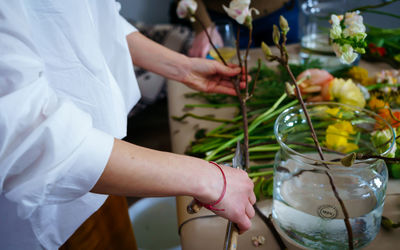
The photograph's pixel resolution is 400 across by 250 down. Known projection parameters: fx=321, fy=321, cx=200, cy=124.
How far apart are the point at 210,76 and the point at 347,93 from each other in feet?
1.15

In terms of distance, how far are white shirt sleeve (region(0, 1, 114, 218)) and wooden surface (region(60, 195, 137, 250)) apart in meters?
0.32

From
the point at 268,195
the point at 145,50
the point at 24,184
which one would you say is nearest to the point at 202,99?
the point at 145,50

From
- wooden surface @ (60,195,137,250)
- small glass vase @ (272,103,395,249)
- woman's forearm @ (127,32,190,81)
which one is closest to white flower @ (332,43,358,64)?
small glass vase @ (272,103,395,249)

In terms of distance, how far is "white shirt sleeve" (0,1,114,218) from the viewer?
360 millimetres

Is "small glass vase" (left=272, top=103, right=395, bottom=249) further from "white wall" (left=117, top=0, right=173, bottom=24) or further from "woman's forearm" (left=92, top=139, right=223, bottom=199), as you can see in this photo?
"white wall" (left=117, top=0, right=173, bottom=24)

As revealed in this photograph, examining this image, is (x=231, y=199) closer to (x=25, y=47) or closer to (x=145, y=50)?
(x=25, y=47)

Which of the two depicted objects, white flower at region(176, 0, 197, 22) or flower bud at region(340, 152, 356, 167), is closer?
flower bud at region(340, 152, 356, 167)

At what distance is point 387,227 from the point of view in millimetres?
522

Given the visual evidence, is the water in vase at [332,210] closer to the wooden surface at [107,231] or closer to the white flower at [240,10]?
the white flower at [240,10]

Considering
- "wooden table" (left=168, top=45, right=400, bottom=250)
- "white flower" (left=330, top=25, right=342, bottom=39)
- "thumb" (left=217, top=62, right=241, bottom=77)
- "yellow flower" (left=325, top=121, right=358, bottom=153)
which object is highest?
"white flower" (left=330, top=25, right=342, bottom=39)

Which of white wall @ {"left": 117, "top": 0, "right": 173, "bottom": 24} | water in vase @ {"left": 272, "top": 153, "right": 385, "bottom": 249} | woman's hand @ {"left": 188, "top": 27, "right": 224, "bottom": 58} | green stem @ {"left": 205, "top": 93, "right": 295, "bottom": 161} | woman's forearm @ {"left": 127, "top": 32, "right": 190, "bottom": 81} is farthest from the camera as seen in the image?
white wall @ {"left": 117, "top": 0, "right": 173, "bottom": 24}

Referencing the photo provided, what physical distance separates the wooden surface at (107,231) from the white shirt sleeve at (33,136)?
320 millimetres

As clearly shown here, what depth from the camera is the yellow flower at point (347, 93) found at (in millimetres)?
722

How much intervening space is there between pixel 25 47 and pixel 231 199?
1.09 ft
